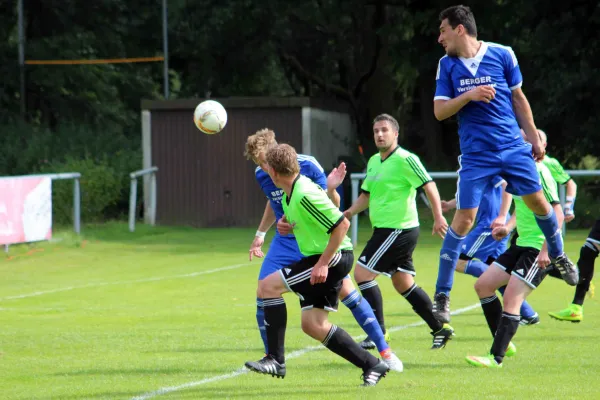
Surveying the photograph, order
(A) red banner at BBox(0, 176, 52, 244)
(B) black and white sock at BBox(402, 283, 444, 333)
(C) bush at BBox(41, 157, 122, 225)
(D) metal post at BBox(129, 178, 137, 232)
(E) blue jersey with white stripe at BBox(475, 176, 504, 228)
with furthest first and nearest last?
(C) bush at BBox(41, 157, 122, 225) → (D) metal post at BBox(129, 178, 137, 232) → (A) red banner at BBox(0, 176, 52, 244) → (E) blue jersey with white stripe at BBox(475, 176, 504, 228) → (B) black and white sock at BBox(402, 283, 444, 333)

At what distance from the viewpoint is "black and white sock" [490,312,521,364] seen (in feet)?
25.9

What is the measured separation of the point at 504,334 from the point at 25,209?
13.1m

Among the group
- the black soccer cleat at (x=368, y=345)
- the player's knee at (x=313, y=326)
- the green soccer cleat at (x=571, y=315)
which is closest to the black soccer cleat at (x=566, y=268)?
the black soccer cleat at (x=368, y=345)

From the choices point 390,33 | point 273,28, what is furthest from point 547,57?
point 273,28

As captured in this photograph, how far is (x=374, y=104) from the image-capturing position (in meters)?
32.2

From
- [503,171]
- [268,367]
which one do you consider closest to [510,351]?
[503,171]

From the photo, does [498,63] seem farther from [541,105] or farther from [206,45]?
[206,45]

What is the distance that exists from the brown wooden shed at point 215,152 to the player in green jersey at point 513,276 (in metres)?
16.2

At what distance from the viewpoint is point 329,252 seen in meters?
7.06

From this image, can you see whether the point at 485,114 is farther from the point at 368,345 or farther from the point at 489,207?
the point at 489,207

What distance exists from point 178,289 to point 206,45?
2221cm

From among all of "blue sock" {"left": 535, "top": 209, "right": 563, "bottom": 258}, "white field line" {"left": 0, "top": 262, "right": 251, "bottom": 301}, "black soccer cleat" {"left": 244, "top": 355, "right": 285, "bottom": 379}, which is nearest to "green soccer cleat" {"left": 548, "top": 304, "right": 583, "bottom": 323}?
"blue sock" {"left": 535, "top": 209, "right": 563, "bottom": 258}

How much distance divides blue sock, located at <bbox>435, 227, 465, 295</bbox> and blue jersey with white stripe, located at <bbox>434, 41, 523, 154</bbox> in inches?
31.1

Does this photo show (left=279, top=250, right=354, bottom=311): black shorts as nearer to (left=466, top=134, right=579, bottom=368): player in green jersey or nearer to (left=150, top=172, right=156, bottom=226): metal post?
(left=466, top=134, right=579, bottom=368): player in green jersey
